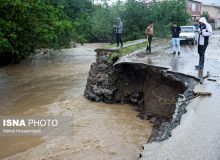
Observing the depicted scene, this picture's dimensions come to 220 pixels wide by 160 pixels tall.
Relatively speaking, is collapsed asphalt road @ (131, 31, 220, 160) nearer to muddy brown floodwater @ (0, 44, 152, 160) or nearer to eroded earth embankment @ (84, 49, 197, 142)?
eroded earth embankment @ (84, 49, 197, 142)

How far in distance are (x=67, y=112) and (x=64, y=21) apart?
45.5 feet

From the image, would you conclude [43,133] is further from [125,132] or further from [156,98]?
[156,98]

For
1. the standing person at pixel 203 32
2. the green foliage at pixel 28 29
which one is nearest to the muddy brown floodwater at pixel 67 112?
the green foliage at pixel 28 29

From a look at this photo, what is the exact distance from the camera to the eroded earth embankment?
1260 centimetres

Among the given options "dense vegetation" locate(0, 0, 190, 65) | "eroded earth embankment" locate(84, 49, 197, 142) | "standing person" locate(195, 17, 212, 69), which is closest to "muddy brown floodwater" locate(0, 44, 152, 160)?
"eroded earth embankment" locate(84, 49, 197, 142)

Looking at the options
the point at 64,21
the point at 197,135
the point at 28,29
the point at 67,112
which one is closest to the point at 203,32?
the point at 197,135

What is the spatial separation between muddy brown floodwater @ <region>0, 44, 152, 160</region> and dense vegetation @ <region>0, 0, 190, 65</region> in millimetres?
1895

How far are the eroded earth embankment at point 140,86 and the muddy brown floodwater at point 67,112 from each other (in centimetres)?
48

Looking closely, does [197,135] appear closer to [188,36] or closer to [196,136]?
[196,136]

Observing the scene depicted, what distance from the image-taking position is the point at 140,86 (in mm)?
15328

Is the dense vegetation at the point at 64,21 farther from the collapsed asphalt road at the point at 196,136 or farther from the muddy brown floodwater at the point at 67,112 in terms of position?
the collapsed asphalt road at the point at 196,136

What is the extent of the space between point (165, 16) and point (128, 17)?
3.52 meters

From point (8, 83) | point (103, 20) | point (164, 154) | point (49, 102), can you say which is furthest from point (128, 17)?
point (164, 154)

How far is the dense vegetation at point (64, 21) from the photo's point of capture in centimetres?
2170
